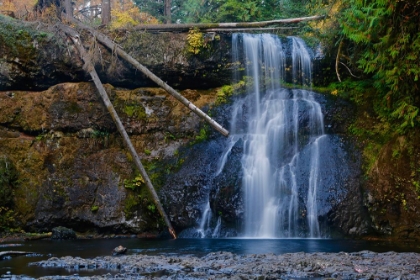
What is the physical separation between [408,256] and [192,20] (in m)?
18.5

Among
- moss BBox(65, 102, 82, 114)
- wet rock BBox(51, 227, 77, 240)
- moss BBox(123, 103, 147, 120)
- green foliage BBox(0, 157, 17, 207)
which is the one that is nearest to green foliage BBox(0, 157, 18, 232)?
green foliage BBox(0, 157, 17, 207)

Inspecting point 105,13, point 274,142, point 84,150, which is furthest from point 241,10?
point 84,150

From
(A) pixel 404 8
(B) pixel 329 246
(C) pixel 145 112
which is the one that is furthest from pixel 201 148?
(A) pixel 404 8

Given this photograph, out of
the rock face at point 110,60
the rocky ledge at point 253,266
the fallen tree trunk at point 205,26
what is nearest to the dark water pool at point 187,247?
the rocky ledge at point 253,266

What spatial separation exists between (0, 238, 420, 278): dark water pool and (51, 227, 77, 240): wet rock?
77 centimetres

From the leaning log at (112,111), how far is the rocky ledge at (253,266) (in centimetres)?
427

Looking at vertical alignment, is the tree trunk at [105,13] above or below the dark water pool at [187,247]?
above

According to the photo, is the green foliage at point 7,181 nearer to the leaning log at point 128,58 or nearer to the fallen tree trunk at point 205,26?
the leaning log at point 128,58

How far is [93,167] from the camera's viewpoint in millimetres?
15062

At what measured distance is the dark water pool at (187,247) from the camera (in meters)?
9.85

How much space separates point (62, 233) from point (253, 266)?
24.2ft

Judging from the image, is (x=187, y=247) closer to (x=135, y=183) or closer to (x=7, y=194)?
(x=135, y=183)

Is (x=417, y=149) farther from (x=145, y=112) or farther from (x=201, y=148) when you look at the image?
(x=145, y=112)

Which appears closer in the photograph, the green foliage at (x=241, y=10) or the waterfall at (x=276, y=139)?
the waterfall at (x=276, y=139)
